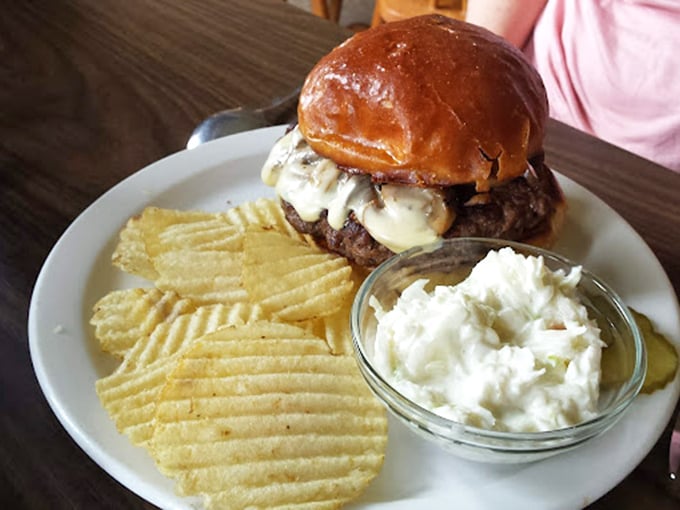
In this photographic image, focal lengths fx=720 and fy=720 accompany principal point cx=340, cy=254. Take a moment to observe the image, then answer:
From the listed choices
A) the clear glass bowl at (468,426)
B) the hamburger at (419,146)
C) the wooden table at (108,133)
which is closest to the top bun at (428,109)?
the hamburger at (419,146)

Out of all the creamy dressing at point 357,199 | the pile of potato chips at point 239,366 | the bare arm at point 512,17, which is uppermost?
the bare arm at point 512,17

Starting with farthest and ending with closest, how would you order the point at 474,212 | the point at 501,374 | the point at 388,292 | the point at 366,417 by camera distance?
the point at 474,212, the point at 388,292, the point at 366,417, the point at 501,374

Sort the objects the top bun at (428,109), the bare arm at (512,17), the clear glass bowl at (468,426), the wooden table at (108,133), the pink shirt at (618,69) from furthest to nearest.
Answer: the bare arm at (512,17), the pink shirt at (618,69), the top bun at (428,109), the wooden table at (108,133), the clear glass bowl at (468,426)

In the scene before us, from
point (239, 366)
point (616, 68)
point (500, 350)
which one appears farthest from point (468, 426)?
point (616, 68)

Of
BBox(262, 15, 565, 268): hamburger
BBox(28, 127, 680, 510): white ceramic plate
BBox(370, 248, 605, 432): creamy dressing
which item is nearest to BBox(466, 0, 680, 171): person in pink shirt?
BBox(28, 127, 680, 510): white ceramic plate

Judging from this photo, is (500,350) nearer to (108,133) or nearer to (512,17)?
(108,133)

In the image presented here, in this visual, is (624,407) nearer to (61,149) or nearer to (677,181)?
(677,181)

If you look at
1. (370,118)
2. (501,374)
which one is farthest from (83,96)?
(501,374)

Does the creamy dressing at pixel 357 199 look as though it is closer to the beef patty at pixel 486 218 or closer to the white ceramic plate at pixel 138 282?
the beef patty at pixel 486 218
